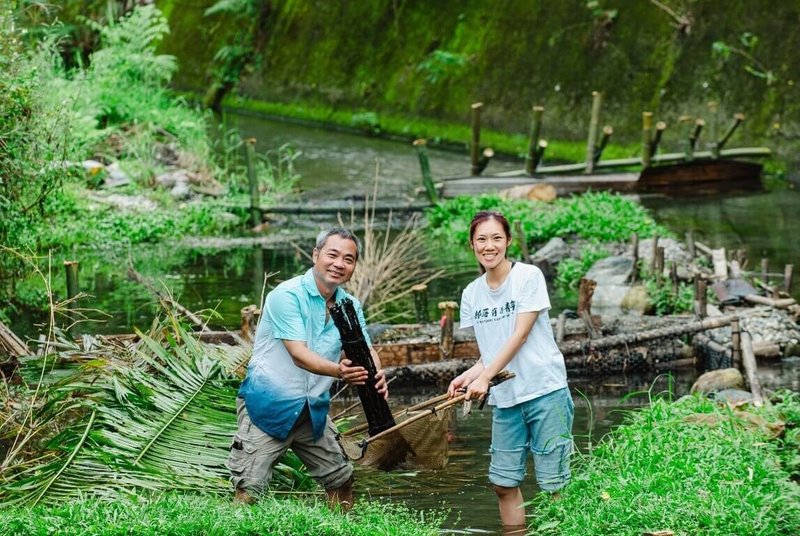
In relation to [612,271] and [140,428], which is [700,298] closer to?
[612,271]

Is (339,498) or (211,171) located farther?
(211,171)

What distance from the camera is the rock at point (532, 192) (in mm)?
18812

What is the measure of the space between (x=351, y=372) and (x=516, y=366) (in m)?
0.84

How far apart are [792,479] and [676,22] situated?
1893 centimetres

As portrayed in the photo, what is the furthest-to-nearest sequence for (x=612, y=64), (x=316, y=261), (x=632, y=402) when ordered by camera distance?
(x=612, y=64) → (x=632, y=402) → (x=316, y=261)

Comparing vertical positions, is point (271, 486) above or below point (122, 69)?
below

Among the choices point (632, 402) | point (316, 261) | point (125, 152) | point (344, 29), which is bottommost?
point (632, 402)

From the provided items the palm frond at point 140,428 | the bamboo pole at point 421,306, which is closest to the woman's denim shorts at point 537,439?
the palm frond at point 140,428

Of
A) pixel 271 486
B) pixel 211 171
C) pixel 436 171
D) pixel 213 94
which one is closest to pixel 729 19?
pixel 436 171

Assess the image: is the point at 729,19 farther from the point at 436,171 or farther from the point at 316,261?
the point at 316,261

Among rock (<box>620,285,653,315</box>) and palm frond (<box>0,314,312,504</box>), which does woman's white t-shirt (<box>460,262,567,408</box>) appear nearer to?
palm frond (<box>0,314,312,504</box>)

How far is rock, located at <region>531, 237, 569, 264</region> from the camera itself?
1498 centimetres

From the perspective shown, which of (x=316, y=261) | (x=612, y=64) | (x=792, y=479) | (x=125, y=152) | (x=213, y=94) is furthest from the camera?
(x=213, y=94)

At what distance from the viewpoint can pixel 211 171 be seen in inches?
844
